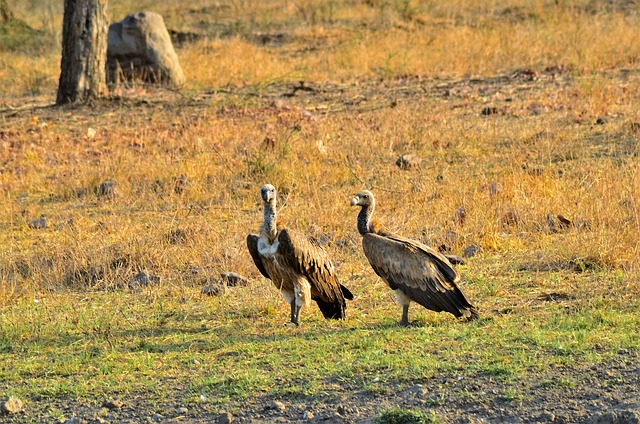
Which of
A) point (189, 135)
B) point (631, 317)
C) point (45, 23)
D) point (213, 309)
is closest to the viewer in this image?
point (631, 317)

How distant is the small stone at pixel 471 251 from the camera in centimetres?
841

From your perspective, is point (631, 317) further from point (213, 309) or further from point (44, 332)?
point (44, 332)

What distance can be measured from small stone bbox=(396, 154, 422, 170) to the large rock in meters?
6.41

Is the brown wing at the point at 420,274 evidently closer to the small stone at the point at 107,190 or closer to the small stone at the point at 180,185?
Answer: the small stone at the point at 180,185

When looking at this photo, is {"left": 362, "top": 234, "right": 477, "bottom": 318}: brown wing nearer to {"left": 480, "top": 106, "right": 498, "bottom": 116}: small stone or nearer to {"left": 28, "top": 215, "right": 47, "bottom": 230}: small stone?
{"left": 28, "top": 215, "right": 47, "bottom": 230}: small stone

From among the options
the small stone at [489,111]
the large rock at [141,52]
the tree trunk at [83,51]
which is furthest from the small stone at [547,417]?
the large rock at [141,52]

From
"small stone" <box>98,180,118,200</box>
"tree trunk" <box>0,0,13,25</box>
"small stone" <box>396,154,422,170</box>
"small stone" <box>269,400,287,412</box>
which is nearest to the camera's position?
"small stone" <box>269,400,287,412</box>

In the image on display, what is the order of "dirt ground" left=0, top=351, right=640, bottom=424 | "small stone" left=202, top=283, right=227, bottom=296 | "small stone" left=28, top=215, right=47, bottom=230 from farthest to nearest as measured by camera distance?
1. "small stone" left=28, top=215, right=47, bottom=230
2. "small stone" left=202, top=283, right=227, bottom=296
3. "dirt ground" left=0, top=351, right=640, bottom=424

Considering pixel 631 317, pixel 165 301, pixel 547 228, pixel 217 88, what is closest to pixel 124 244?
pixel 165 301

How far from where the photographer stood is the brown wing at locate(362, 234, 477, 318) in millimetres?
6594

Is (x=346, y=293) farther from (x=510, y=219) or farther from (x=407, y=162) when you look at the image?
(x=407, y=162)

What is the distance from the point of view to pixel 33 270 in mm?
8367

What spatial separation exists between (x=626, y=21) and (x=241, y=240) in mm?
14544

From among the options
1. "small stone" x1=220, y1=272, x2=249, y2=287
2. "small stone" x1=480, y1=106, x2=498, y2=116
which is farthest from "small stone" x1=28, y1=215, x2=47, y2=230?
"small stone" x1=480, y1=106, x2=498, y2=116
